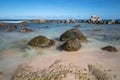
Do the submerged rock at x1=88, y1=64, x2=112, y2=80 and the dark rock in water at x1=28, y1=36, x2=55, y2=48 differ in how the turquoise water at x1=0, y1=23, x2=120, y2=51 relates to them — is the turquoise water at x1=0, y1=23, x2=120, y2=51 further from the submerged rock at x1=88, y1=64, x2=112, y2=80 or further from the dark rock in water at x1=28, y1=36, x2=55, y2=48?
the submerged rock at x1=88, y1=64, x2=112, y2=80

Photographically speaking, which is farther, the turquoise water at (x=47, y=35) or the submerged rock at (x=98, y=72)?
the turquoise water at (x=47, y=35)

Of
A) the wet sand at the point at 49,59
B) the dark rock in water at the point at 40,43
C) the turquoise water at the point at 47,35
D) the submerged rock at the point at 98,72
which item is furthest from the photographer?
the turquoise water at the point at 47,35

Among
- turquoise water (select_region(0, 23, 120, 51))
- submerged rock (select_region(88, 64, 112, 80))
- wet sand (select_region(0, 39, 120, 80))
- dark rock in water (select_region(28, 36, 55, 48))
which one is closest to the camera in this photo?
submerged rock (select_region(88, 64, 112, 80))

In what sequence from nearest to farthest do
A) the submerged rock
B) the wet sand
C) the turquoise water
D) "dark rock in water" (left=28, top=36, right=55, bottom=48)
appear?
the submerged rock
the wet sand
"dark rock in water" (left=28, top=36, right=55, bottom=48)
the turquoise water

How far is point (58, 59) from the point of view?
37.8ft

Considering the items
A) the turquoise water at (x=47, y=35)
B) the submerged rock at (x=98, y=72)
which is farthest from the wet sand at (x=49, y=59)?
the turquoise water at (x=47, y=35)

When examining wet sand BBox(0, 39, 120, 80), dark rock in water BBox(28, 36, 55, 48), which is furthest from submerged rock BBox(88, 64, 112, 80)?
dark rock in water BBox(28, 36, 55, 48)

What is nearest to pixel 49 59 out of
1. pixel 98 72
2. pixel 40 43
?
pixel 98 72

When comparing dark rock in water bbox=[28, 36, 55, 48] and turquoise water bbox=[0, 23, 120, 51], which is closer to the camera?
dark rock in water bbox=[28, 36, 55, 48]

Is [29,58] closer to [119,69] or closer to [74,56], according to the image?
[74,56]

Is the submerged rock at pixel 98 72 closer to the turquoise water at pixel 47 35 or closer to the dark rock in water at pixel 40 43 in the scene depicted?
the dark rock in water at pixel 40 43

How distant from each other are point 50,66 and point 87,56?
12.5ft

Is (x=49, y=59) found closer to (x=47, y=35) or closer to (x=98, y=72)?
(x=98, y=72)

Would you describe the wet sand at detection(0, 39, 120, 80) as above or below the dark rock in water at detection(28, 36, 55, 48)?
below
